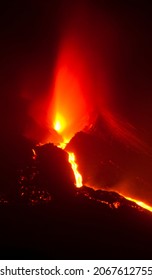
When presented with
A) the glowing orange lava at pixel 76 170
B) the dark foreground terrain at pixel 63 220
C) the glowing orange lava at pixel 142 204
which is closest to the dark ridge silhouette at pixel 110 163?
the glowing orange lava at pixel 76 170

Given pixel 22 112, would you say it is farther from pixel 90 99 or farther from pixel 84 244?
pixel 84 244

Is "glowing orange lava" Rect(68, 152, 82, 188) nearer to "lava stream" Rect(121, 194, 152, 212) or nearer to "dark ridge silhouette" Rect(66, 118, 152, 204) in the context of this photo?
"dark ridge silhouette" Rect(66, 118, 152, 204)

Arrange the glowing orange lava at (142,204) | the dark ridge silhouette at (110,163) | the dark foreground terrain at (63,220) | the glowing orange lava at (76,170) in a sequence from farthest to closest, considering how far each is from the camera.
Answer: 1. the dark ridge silhouette at (110,163)
2. the glowing orange lava at (76,170)
3. the glowing orange lava at (142,204)
4. the dark foreground terrain at (63,220)

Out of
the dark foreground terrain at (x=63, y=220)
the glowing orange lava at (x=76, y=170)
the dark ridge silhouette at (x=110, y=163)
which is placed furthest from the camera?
the dark ridge silhouette at (x=110, y=163)

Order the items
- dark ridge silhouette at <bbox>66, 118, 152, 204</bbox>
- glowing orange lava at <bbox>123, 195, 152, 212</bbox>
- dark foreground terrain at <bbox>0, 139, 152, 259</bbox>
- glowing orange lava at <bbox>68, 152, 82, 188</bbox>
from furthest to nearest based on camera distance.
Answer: dark ridge silhouette at <bbox>66, 118, 152, 204</bbox> → glowing orange lava at <bbox>68, 152, 82, 188</bbox> → glowing orange lava at <bbox>123, 195, 152, 212</bbox> → dark foreground terrain at <bbox>0, 139, 152, 259</bbox>

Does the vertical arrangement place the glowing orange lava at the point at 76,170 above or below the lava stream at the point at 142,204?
above

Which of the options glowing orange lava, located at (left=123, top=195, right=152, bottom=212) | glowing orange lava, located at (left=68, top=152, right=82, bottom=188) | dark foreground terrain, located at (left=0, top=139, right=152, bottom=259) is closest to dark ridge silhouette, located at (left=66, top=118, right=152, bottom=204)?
glowing orange lava, located at (left=68, top=152, right=82, bottom=188)

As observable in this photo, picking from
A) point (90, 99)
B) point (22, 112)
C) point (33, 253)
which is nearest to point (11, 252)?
point (33, 253)

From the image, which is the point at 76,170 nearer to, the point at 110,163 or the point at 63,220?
the point at 110,163

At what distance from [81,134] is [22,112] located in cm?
496

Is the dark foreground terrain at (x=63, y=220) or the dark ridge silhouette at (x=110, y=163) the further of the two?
the dark ridge silhouette at (x=110, y=163)

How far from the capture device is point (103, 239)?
15.5 metres

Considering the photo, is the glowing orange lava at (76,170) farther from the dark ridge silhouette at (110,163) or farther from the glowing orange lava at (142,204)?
the glowing orange lava at (142,204)

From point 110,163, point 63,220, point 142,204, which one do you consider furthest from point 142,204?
point 63,220
